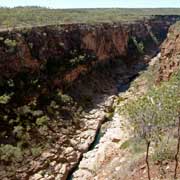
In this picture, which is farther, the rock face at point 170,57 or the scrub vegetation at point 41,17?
the scrub vegetation at point 41,17

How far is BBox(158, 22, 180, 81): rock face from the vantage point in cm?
3497

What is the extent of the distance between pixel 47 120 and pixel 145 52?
3762 centimetres

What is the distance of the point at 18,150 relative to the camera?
28.0m

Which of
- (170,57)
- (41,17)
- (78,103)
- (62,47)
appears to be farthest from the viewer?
(41,17)

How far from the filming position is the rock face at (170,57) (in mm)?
34969

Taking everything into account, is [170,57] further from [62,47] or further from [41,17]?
[41,17]

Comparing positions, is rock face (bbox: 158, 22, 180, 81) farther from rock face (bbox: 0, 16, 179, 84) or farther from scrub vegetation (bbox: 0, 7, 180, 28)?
scrub vegetation (bbox: 0, 7, 180, 28)

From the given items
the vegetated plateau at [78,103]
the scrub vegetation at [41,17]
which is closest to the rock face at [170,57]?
the vegetated plateau at [78,103]

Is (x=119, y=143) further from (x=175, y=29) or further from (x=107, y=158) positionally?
(x=175, y=29)

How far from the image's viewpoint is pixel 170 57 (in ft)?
124

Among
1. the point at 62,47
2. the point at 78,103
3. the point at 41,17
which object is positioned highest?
the point at 41,17

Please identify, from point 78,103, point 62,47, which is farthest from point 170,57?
point 62,47

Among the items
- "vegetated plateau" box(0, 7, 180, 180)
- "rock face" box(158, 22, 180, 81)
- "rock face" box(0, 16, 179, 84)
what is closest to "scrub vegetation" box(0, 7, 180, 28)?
"vegetated plateau" box(0, 7, 180, 180)

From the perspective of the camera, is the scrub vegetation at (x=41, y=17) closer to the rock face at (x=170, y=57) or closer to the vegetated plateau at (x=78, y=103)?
the vegetated plateau at (x=78, y=103)
